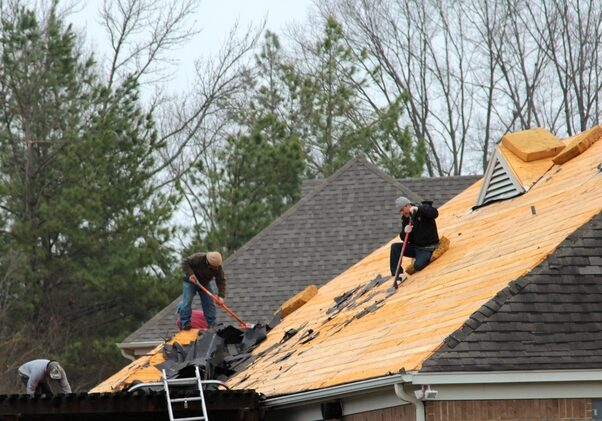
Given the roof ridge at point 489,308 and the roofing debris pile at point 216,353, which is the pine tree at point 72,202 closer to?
the roofing debris pile at point 216,353

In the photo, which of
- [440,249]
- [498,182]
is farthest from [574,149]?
[440,249]

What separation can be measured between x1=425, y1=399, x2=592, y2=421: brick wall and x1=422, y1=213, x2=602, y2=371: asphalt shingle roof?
0.36 metres

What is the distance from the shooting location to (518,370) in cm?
1323

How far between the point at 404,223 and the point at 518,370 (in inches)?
220

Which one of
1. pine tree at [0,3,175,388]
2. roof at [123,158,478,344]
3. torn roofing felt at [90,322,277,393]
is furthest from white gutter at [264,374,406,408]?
pine tree at [0,3,175,388]

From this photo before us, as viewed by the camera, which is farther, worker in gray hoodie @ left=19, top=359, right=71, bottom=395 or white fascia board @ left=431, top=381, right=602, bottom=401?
worker in gray hoodie @ left=19, top=359, right=71, bottom=395

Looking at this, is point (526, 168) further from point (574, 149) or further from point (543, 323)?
point (543, 323)

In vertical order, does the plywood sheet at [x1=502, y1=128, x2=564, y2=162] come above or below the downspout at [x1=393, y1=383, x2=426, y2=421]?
above

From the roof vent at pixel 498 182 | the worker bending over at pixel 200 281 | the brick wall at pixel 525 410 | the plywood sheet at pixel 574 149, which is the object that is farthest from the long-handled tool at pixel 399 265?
the brick wall at pixel 525 410

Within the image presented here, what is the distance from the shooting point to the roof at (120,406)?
15.6 m

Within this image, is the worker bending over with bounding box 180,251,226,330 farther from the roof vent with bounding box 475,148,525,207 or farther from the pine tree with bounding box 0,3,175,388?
the pine tree with bounding box 0,3,175,388

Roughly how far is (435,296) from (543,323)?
223 cm

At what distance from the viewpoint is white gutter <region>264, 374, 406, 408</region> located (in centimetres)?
1334

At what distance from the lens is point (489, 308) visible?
13828 millimetres
